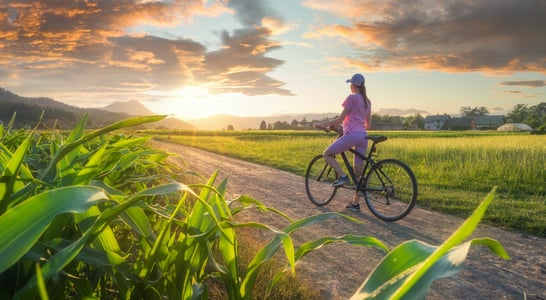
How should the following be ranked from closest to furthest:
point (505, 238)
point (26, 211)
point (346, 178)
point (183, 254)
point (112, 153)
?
point (26, 211) → point (183, 254) → point (112, 153) → point (505, 238) → point (346, 178)

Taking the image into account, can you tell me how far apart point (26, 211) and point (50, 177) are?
2.53ft

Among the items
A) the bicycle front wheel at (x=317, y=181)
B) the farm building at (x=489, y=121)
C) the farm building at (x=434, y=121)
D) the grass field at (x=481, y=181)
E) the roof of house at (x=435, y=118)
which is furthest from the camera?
the roof of house at (x=435, y=118)

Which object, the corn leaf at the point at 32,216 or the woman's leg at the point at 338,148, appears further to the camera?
the woman's leg at the point at 338,148

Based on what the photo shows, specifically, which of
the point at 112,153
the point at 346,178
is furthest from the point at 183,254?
the point at 346,178

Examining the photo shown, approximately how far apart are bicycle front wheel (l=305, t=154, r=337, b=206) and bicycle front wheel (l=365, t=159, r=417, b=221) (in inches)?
37.4

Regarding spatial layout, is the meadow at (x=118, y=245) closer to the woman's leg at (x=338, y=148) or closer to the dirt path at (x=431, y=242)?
the dirt path at (x=431, y=242)

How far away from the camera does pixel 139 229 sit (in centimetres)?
130

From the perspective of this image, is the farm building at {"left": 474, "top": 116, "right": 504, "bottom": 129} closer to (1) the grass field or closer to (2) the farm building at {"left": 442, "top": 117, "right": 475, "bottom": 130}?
(2) the farm building at {"left": 442, "top": 117, "right": 475, "bottom": 130}

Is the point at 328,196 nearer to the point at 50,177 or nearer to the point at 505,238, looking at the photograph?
the point at 505,238

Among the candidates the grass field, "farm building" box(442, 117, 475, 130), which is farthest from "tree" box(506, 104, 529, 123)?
the grass field

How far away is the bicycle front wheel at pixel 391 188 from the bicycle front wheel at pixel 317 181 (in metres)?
0.95

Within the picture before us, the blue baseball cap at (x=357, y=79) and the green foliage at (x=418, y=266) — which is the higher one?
the blue baseball cap at (x=357, y=79)

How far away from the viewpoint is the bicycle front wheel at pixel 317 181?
778 centimetres

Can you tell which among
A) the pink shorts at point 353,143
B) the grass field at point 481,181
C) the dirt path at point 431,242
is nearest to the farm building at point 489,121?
the grass field at point 481,181
